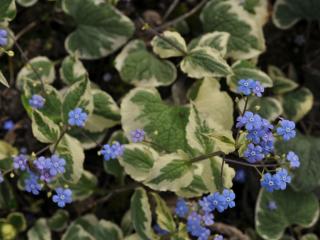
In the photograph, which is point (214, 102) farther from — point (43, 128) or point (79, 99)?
point (43, 128)

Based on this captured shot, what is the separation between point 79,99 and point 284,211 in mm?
1314

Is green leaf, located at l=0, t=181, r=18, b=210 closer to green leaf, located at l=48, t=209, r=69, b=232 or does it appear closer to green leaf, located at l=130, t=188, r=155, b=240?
green leaf, located at l=48, t=209, r=69, b=232

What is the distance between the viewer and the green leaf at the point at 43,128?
2408 millimetres

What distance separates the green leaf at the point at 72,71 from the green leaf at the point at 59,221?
2.40 feet

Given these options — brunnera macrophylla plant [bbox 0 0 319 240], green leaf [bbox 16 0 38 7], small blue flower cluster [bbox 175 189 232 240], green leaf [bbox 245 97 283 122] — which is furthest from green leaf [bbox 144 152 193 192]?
green leaf [bbox 16 0 38 7]

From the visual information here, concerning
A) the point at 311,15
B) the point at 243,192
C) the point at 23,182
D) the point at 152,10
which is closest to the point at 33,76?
the point at 23,182

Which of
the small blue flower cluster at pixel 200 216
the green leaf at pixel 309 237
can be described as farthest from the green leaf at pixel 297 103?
the small blue flower cluster at pixel 200 216

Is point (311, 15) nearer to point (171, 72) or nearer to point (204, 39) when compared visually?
point (204, 39)

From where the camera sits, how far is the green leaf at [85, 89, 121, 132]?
2.81 m

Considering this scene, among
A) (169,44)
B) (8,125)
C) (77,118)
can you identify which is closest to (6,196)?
(8,125)

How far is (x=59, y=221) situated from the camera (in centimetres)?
296

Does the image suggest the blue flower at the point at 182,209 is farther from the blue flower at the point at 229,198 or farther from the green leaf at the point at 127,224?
the blue flower at the point at 229,198

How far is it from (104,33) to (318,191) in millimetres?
1538

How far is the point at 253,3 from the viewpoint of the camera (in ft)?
9.90
